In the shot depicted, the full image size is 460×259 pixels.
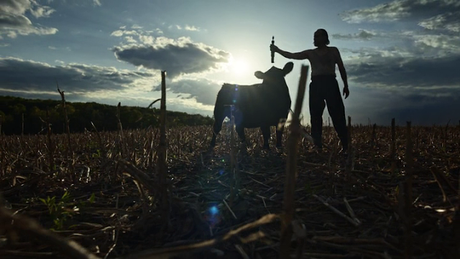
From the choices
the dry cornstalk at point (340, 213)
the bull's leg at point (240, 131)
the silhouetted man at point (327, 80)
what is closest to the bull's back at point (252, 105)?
the bull's leg at point (240, 131)

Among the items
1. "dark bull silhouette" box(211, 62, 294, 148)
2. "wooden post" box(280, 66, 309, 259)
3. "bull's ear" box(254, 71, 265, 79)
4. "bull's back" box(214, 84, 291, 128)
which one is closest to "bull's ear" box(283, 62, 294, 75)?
"dark bull silhouette" box(211, 62, 294, 148)

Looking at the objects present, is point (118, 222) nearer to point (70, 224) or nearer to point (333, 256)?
point (70, 224)

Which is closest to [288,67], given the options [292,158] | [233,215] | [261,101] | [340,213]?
[261,101]

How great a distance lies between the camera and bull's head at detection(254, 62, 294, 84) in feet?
29.8

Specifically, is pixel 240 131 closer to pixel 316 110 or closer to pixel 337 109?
pixel 316 110

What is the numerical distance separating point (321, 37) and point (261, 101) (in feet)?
7.44

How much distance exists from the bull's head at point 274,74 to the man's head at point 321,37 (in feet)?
5.06

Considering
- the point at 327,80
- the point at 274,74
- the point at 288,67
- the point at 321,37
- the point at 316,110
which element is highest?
the point at 321,37

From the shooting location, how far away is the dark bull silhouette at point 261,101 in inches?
354

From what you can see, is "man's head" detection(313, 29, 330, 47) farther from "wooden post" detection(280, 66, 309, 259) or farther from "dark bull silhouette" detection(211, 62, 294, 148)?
"wooden post" detection(280, 66, 309, 259)

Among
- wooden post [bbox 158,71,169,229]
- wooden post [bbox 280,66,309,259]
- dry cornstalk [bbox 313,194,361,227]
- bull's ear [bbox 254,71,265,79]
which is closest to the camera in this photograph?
wooden post [bbox 280,66,309,259]

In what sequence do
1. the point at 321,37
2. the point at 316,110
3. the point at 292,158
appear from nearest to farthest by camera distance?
the point at 292,158
the point at 321,37
the point at 316,110

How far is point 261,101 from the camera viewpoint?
9070 mm

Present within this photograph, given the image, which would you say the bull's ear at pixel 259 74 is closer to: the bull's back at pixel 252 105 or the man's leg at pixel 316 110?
the bull's back at pixel 252 105
